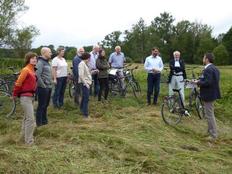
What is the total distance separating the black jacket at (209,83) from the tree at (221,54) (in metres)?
54.5

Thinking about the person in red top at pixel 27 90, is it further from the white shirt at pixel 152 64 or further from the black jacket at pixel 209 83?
the white shirt at pixel 152 64

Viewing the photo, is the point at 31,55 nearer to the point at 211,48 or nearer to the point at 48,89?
the point at 48,89

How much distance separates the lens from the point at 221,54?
2515 inches

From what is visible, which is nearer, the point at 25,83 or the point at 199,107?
the point at 25,83

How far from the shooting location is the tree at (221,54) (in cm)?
6353

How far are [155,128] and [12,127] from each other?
335 cm

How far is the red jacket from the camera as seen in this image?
7.96 metres

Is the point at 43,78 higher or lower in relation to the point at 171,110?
higher

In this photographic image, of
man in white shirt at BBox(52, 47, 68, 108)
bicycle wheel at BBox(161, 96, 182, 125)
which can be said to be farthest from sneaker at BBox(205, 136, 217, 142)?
man in white shirt at BBox(52, 47, 68, 108)

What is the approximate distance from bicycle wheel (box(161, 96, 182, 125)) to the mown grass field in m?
0.22

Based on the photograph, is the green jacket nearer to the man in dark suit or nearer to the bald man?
the bald man

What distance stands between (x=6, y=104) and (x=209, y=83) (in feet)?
17.4

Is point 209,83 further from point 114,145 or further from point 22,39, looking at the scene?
point 22,39

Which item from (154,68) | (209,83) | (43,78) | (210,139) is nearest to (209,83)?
(209,83)
